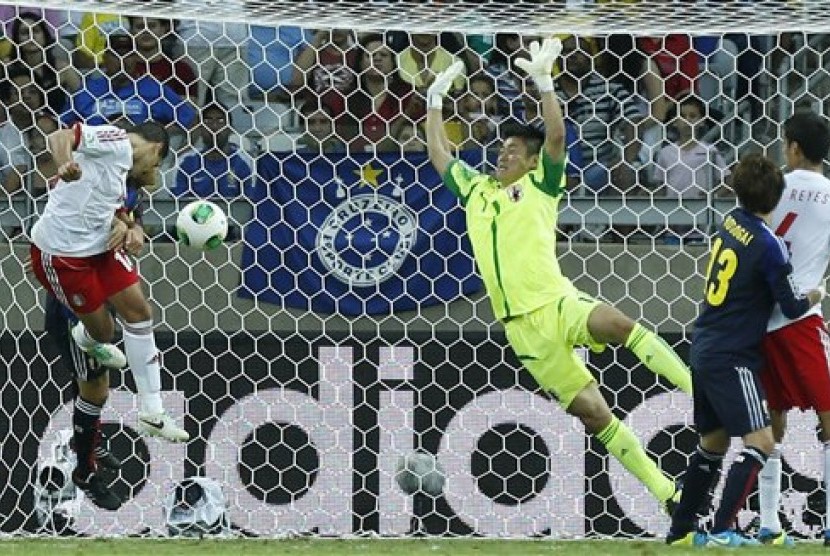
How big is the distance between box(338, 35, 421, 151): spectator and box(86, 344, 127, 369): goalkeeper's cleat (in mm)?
1880

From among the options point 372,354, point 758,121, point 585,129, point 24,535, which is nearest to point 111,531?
point 24,535

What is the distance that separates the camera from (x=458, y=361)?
33.0 ft

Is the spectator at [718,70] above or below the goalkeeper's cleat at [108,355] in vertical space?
above

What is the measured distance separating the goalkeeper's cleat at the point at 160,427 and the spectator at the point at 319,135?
1980mm

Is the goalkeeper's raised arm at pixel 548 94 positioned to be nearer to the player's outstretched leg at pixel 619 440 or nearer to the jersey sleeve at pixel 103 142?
the player's outstretched leg at pixel 619 440

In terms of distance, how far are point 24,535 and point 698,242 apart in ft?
11.9

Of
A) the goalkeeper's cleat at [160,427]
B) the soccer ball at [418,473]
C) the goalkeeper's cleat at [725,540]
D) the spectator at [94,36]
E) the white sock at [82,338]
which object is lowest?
the soccer ball at [418,473]

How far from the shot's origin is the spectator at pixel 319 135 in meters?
10.4

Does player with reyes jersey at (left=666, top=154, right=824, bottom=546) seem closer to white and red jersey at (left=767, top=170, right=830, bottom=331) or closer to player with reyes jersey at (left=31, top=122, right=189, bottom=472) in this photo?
white and red jersey at (left=767, top=170, right=830, bottom=331)

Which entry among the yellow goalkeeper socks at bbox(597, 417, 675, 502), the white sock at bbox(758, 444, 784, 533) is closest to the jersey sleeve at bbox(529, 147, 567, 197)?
→ the yellow goalkeeper socks at bbox(597, 417, 675, 502)

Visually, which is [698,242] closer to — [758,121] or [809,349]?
[758,121]

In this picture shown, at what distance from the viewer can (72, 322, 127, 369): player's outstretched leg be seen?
9141mm

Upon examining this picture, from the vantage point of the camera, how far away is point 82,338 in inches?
360

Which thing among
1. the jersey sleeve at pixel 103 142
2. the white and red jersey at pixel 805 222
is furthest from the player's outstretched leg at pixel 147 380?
the white and red jersey at pixel 805 222
